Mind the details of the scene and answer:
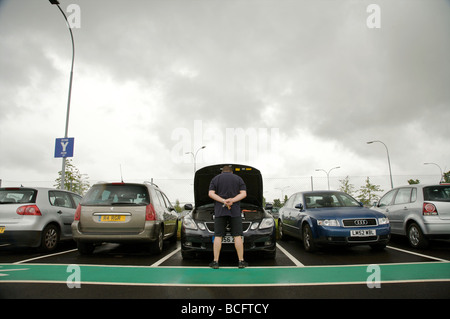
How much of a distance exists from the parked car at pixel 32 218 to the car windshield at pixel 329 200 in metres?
6.30

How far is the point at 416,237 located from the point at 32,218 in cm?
886

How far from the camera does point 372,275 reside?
421cm

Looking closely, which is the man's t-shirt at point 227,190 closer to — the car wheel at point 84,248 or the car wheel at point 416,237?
the car wheel at point 84,248

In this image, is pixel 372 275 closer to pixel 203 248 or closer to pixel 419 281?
pixel 419 281

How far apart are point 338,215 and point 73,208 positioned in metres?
6.74

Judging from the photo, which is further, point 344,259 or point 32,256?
point 32,256

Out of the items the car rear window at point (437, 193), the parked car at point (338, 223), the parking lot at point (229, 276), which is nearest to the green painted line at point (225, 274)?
the parking lot at point (229, 276)

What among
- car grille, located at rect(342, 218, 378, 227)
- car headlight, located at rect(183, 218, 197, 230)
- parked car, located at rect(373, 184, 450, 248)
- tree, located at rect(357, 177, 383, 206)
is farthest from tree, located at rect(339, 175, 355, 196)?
car headlight, located at rect(183, 218, 197, 230)

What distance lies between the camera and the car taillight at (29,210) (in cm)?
609

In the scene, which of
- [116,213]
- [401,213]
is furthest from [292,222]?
[116,213]

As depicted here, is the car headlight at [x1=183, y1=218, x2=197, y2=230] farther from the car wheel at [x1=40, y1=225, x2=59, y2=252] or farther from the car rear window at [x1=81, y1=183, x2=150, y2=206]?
the car wheel at [x1=40, y1=225, x2=59, y2=252]

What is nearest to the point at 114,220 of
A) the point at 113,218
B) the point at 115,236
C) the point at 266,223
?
the point at 113,218

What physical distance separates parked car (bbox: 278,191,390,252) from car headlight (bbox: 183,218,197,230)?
2.73 meters

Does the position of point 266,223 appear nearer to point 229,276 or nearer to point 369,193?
point 229,276
